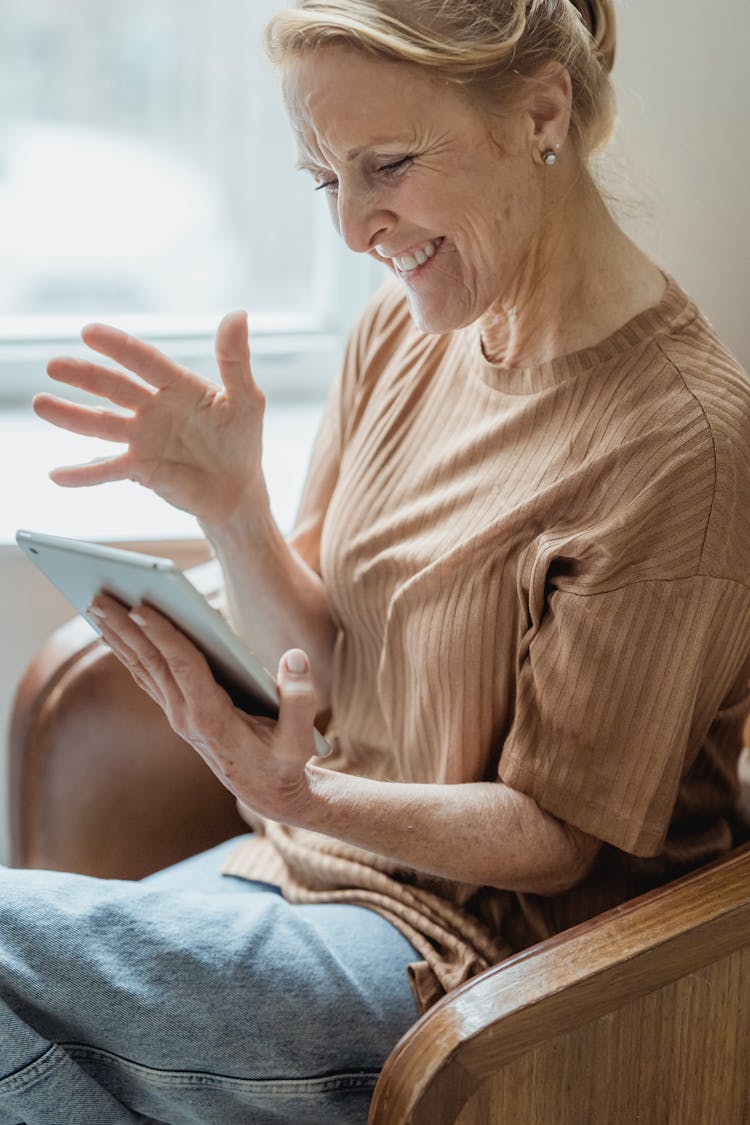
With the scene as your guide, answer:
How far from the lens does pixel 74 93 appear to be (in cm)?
197

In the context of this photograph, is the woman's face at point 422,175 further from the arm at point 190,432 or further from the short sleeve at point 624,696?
the short sleeve at point 624,696

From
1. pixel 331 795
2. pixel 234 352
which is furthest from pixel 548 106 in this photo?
pixel 331 795

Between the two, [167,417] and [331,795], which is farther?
[167,417]

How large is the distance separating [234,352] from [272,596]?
0.85 ft

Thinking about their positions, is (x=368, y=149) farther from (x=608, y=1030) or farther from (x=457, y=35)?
(x=608, y=1030)

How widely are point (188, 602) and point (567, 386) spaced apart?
38 cm

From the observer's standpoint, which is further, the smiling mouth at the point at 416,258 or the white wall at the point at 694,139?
the white wall at the point at 694,139

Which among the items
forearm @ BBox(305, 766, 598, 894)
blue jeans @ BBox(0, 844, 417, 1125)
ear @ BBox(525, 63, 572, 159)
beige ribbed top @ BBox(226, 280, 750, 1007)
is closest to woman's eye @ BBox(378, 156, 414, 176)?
ear @ BBox(525, 63, 572, 159)

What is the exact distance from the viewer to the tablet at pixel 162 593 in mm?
958

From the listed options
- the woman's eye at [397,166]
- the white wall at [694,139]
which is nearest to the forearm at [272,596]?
the woman's eye at [397,166]

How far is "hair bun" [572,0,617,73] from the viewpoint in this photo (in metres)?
1.12

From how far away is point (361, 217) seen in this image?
1.09m

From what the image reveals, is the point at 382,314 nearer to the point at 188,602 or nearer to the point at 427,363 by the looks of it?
the point at 427,363

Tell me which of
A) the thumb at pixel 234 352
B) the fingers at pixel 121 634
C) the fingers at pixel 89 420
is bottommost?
the fingers at pixel 121 634
